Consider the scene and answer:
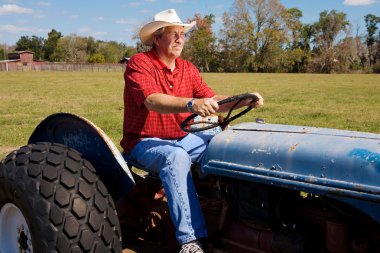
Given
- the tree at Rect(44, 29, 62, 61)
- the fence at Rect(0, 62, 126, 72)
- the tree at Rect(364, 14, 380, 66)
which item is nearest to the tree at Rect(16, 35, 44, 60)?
the tree at Rect(44, 29, 62, 61)

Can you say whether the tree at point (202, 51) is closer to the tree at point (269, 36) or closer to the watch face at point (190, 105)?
the tree at point (269, 36)

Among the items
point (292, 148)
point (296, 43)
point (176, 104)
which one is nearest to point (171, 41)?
point (176, 104)

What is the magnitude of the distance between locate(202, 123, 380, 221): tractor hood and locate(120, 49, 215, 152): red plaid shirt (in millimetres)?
625

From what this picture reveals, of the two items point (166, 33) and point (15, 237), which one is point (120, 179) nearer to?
point (15, 237)

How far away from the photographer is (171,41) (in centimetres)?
389

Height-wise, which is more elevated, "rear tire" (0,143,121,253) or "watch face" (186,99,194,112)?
"watch face" (186,99,194,112)

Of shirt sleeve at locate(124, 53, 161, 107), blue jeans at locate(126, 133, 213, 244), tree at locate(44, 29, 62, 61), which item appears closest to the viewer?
blue jeans at locate(126, 133, 213, 244)

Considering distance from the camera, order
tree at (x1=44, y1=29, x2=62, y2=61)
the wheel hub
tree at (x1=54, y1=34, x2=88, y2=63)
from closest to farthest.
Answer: the wheel hub < tree at (x1=54, y1=34, x2=88, y2=63) < tree at (x1=44, y1=29, x2=62, y2=61)

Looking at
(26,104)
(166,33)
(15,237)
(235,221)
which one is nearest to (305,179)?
(235,221)

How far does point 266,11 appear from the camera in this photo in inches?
3221

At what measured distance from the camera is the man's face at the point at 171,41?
12.7 ft

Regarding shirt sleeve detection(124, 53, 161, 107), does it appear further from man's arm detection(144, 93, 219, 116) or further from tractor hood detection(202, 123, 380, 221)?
tractor hood detection(202, 123, 380, 221)

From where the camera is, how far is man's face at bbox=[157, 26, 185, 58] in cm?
388

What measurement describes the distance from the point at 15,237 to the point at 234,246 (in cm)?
150
